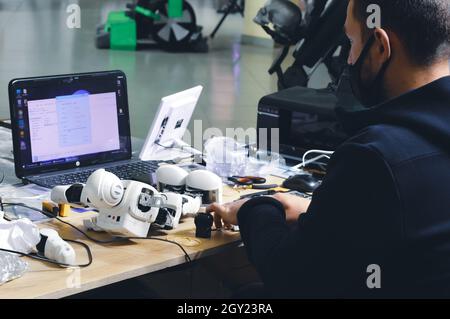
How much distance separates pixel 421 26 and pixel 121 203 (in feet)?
2.98

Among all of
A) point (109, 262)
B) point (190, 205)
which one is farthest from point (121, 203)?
point (190, 205)

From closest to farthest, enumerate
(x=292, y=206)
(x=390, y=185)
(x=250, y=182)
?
(x=390, y=185)
(x=292, y=206)
(x=250, y=182)

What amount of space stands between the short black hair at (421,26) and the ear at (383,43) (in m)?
0.02

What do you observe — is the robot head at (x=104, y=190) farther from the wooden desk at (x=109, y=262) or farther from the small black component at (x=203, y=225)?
the small black component at (x=203, y=225)

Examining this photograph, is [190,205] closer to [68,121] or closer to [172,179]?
[172,179]

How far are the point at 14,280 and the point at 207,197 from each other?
764 mm

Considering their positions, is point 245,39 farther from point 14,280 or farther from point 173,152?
point 14,280

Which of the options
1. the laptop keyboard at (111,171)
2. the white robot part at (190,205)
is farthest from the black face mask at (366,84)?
the laptop keyboard at (111,171)

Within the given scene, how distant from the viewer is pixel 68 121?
2.65 metres

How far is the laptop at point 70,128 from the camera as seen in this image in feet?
8.39

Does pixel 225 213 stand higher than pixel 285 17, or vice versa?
pixel 285 17

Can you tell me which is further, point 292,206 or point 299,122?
point 299,122

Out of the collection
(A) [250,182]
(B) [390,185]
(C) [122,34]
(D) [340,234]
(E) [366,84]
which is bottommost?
(C) [122,34]

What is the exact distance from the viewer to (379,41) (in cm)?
169
